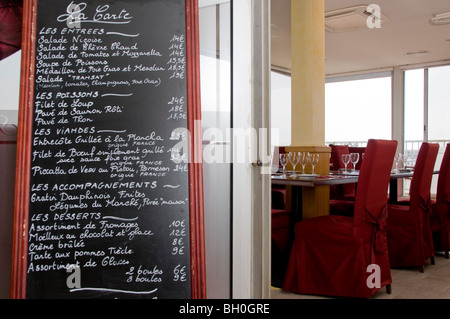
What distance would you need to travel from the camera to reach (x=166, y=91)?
159cm

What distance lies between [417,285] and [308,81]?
204cm

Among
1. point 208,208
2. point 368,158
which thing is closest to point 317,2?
point 368,158

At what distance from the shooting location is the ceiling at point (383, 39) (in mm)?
5117

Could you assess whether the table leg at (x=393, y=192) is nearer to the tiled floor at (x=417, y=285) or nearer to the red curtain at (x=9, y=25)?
the tiled floor at (x=417, y=285)

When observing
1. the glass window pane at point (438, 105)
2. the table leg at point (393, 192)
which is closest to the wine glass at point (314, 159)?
the table leg at point (393, 192)

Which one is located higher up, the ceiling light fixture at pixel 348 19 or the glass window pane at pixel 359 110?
the ceiling light fixture at pixel 348 19

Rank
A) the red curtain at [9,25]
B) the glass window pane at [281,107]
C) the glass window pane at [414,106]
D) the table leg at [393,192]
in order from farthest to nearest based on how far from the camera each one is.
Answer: the glass window pane at [281,107], the glass window pane at [414,106], the table leg at [393,192], the red curtain at [9,25]

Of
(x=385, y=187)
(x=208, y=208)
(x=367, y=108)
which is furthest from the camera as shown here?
(x=367, y=108)

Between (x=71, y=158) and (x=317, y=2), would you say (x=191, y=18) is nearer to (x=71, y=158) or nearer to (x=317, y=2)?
(x=71, y=158)

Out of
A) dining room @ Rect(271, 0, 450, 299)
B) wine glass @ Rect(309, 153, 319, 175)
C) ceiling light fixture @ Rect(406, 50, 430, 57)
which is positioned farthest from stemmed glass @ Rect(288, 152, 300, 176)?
ceiling light fixture @ Rect(406, 50, 430, 57)

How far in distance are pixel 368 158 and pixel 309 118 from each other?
1.42 metres

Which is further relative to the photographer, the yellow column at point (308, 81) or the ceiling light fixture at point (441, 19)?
the ceiling light fixture at point (441, 19)

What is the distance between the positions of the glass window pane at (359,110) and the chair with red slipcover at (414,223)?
Answer: 5.96 meters

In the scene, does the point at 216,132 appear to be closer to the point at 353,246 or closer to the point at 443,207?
the point at 353,246
